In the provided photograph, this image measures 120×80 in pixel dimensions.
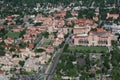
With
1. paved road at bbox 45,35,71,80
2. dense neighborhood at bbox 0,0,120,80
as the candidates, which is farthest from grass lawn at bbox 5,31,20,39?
paved road at bbox 45,35,71,80

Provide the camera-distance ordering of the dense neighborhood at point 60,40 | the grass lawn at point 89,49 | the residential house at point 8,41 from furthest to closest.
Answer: the residential house at point 8,41 < the grass lawn at point 89,49 < the dense neighborhood at point 60,40

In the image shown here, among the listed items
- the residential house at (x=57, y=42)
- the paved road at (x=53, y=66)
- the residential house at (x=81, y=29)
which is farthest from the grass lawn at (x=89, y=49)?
the residential house at (x=81, y=29)

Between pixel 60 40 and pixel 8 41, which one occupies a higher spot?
pixel 8 41

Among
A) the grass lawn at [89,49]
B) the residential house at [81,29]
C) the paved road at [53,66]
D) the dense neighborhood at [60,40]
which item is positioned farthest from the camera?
the residential house at [81,29]

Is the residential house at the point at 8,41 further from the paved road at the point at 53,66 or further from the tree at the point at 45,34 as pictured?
the paved road at the point at 53,66

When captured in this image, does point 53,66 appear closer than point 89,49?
Yes

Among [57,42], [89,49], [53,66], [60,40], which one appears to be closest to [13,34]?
[60,40]

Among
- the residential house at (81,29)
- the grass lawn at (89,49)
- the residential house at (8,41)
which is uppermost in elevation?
the residential house at (8,41)

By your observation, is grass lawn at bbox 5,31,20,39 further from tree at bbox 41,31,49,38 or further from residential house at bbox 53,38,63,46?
residential house at bbox 53,38,63,46

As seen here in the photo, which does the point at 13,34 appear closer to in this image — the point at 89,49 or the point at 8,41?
the point at 8,41

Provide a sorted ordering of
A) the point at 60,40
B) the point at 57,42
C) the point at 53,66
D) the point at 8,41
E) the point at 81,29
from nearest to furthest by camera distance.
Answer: the point at 53,66
the point at 57,42
the point at 8,41
the point at 60,40
the point at 81,29
